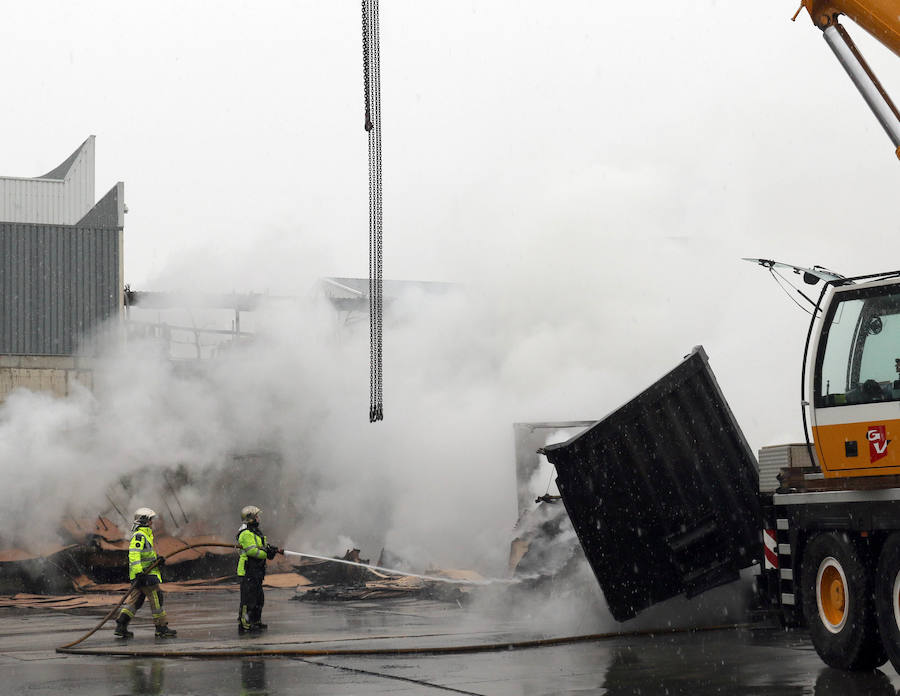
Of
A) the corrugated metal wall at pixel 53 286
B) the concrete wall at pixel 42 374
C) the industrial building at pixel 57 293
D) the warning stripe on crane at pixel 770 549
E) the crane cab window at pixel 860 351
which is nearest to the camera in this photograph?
the crane cab window at pixel 860 351

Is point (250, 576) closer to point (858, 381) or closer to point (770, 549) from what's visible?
point (770, 549)

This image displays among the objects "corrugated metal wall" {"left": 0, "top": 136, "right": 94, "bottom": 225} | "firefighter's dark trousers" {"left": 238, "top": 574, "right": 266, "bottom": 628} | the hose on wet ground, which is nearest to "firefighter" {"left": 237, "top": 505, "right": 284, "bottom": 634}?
"firefighter's dark trousers" {"left": 238, "top": 574, "right": 266, "bottom": 628}

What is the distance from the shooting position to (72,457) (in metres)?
20.7

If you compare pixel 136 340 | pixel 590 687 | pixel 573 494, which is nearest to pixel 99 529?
pixel 136 340

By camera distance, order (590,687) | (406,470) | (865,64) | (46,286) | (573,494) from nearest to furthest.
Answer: (590,687) → (865,64) → (573,494) → (406,470) → (46,286)

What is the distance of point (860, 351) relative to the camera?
7578 millimetres

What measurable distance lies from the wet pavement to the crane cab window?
1.87 m

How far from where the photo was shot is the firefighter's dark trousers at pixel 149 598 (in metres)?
11.3

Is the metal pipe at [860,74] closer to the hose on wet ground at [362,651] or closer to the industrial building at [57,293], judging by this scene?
the hose on wet ground at [362,651]

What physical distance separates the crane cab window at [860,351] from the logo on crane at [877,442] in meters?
0.19

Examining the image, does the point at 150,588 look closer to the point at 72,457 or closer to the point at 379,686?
the point at 379,686

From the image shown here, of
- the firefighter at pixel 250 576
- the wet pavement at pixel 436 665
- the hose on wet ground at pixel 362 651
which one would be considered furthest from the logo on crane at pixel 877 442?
the firefighter at pixel 250 576

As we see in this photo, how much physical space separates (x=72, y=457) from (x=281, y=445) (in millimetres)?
4553

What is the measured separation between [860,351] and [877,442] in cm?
66
